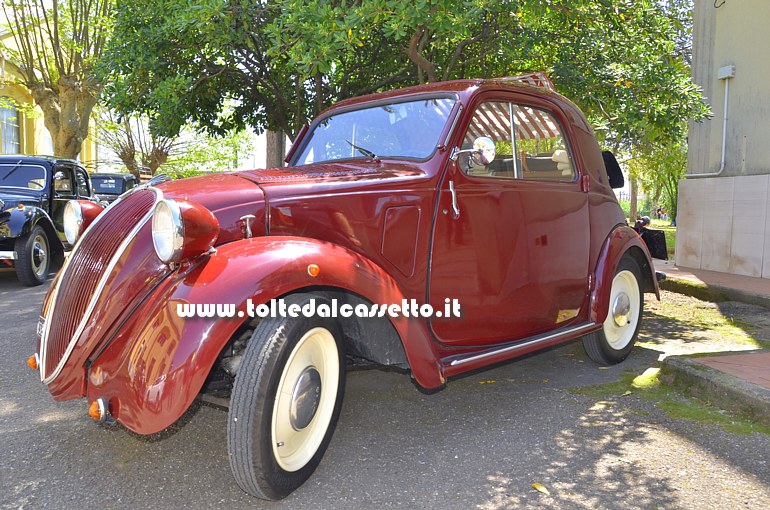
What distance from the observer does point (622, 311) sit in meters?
4.65

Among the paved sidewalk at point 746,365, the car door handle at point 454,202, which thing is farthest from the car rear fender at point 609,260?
the car door handle at point 454,202

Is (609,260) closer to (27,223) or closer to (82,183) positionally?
(27,223)

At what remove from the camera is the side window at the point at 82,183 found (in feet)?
31.6

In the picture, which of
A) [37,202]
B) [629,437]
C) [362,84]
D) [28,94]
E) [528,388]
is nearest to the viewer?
[629,437]

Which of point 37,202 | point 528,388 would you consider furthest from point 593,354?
point 37,202

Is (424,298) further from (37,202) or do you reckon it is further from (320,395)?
(37,202)

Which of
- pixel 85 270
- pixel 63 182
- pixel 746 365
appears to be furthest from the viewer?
pixel 63 182

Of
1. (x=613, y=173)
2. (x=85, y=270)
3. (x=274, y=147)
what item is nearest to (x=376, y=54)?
(x=274, y=147)

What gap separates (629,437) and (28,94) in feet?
78.3

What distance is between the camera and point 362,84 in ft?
29.7

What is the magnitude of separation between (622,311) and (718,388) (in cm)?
107

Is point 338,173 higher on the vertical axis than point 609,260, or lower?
higher

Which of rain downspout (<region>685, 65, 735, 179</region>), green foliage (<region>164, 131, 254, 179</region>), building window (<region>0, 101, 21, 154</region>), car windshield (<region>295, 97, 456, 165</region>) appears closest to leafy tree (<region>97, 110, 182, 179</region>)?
green foliage (<region>164, 131, 254, 179</region>)

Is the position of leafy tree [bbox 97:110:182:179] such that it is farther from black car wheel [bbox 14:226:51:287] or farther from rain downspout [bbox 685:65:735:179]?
rain downspout [bbox 685:65:735:179]
